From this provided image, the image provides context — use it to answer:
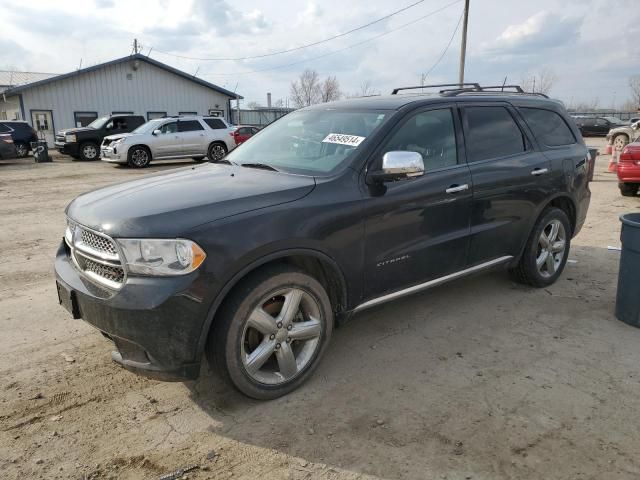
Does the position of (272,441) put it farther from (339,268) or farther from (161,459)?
(339,268)

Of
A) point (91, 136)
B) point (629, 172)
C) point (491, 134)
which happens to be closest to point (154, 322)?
point (491, 134)

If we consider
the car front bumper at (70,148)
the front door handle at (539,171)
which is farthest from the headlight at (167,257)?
Result: the car front bumper at (70,148)

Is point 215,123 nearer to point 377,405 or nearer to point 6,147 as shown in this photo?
point 6,147

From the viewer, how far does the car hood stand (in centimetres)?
269

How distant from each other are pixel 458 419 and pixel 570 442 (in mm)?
582

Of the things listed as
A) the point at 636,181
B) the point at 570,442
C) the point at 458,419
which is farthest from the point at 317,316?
the point at 636,181

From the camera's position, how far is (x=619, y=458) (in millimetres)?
2578

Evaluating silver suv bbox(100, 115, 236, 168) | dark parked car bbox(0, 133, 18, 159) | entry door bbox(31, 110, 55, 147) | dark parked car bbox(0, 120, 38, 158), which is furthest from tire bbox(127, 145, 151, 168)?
entry door bbox(31, 110, 55, 147)

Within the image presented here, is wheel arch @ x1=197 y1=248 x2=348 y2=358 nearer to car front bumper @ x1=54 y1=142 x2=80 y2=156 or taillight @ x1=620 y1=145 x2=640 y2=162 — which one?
taillight @ x1=620 y1=145 x2=640 y2=162

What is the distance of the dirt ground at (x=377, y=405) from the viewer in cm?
258

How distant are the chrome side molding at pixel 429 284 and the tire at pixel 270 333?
1.12 feet

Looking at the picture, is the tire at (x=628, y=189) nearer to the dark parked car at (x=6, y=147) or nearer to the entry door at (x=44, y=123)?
the dark parked car at (x=6, y=147)

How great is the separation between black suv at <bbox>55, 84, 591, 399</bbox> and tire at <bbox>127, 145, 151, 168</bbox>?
1401cm

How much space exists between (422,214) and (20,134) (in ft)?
73.4
